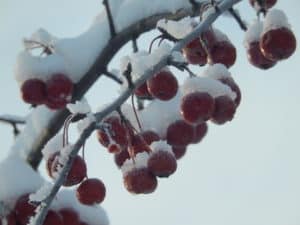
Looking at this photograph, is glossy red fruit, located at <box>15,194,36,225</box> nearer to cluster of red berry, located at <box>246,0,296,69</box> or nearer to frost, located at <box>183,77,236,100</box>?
frost, located at <box>183,77,236,100</box>

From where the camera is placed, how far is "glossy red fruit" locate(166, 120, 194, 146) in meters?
2.41

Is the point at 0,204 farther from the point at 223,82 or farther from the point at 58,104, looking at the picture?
the point at 223,82

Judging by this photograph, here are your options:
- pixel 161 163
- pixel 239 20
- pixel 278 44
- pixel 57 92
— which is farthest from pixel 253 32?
pixel 57 92

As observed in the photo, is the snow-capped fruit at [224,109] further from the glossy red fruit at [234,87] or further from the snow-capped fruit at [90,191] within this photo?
the snow-capped fruit at [90,191]

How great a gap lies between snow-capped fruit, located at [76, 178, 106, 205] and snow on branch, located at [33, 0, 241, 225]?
1.30 feet

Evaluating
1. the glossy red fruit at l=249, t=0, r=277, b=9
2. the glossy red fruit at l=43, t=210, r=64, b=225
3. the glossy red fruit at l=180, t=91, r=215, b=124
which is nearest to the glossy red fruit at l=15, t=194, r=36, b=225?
the glossy red fruit at l=43, t=210, r=64, b=225

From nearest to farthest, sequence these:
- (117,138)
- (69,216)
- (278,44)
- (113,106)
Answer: (113,106) → (278,44) → (117,138) → (69,216)

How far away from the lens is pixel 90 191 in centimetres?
210

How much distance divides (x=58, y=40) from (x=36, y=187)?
583mm

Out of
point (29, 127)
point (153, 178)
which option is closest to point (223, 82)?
point (153, 178)

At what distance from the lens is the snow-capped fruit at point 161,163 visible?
2125 millimetres

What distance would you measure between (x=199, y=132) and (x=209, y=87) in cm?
39

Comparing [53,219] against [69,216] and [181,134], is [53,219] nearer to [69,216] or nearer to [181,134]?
[69,216]

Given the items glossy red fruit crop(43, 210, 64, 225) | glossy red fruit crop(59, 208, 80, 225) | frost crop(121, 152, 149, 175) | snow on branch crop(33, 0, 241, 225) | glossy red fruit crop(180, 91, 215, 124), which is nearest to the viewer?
snow on branch crop(33, 0, 241, 225)
